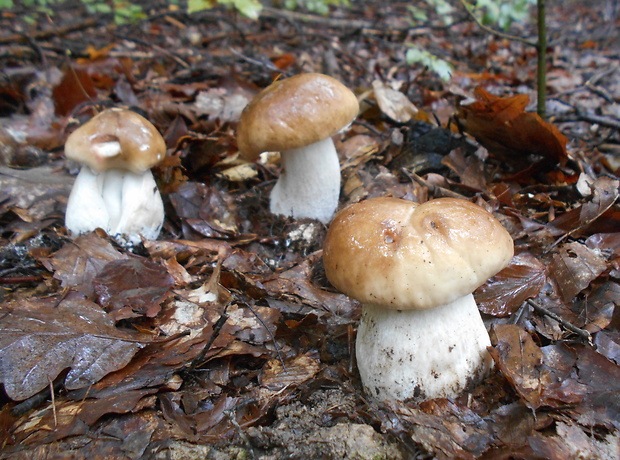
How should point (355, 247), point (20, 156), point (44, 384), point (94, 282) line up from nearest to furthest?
1. point (355, 247)
2. point (44, 384)
3. point (94, 282)
4. point (20, 156)

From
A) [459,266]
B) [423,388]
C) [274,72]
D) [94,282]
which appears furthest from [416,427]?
[274,72]

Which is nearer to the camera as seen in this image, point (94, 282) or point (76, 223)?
point (94, 282)

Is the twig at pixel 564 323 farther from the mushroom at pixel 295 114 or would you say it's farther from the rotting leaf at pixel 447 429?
the mushroom at pixel 295 114

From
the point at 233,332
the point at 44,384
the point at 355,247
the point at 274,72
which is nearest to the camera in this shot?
the point at 355,247

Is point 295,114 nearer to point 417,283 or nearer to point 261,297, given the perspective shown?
point 261,297

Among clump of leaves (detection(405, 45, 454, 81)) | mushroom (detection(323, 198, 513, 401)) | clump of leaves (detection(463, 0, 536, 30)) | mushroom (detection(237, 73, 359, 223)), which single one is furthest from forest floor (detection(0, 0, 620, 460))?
clump of leaves (detection(463, 0, 536, 30))

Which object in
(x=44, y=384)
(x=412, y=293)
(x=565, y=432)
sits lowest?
(x=44, y=384)

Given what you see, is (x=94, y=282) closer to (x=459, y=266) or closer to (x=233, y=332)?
(x=233, y=332)

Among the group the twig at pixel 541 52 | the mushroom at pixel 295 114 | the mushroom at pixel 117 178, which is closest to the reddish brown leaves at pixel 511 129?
the twig at pixel 541 52
